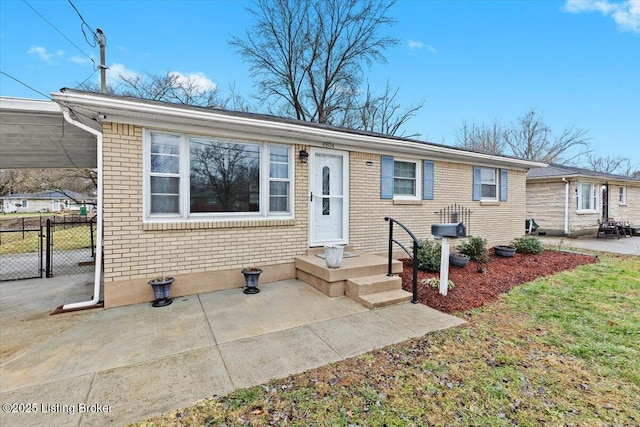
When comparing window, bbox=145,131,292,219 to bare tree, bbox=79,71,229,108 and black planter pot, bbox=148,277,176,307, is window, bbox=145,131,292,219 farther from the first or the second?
bare tree, bbox=79,71,229,108

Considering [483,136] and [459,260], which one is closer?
[459,260]

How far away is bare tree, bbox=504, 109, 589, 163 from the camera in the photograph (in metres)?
26.5

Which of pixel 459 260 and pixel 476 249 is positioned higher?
pixel 476 249

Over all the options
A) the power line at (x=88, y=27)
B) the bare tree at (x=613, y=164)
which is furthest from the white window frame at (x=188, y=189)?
the bare tree at (x=613, y=164)

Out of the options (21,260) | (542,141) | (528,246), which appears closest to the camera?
(21,260)

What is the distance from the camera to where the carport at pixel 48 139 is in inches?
154

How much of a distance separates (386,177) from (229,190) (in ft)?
12.3

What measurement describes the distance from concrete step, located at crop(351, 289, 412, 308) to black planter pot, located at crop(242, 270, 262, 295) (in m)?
1.71

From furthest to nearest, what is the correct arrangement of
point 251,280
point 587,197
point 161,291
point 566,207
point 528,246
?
point 587,197 < point 566,207 < point 528,246 < point 251,280 < point 161,291

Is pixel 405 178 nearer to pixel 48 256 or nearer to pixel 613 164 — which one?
pixel 48 256

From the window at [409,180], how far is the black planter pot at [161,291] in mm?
5016

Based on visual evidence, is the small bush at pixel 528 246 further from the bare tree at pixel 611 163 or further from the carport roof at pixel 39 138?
the bare tree at pixel 611 163

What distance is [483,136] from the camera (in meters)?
27.9

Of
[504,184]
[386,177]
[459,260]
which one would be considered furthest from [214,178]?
[504,184]
